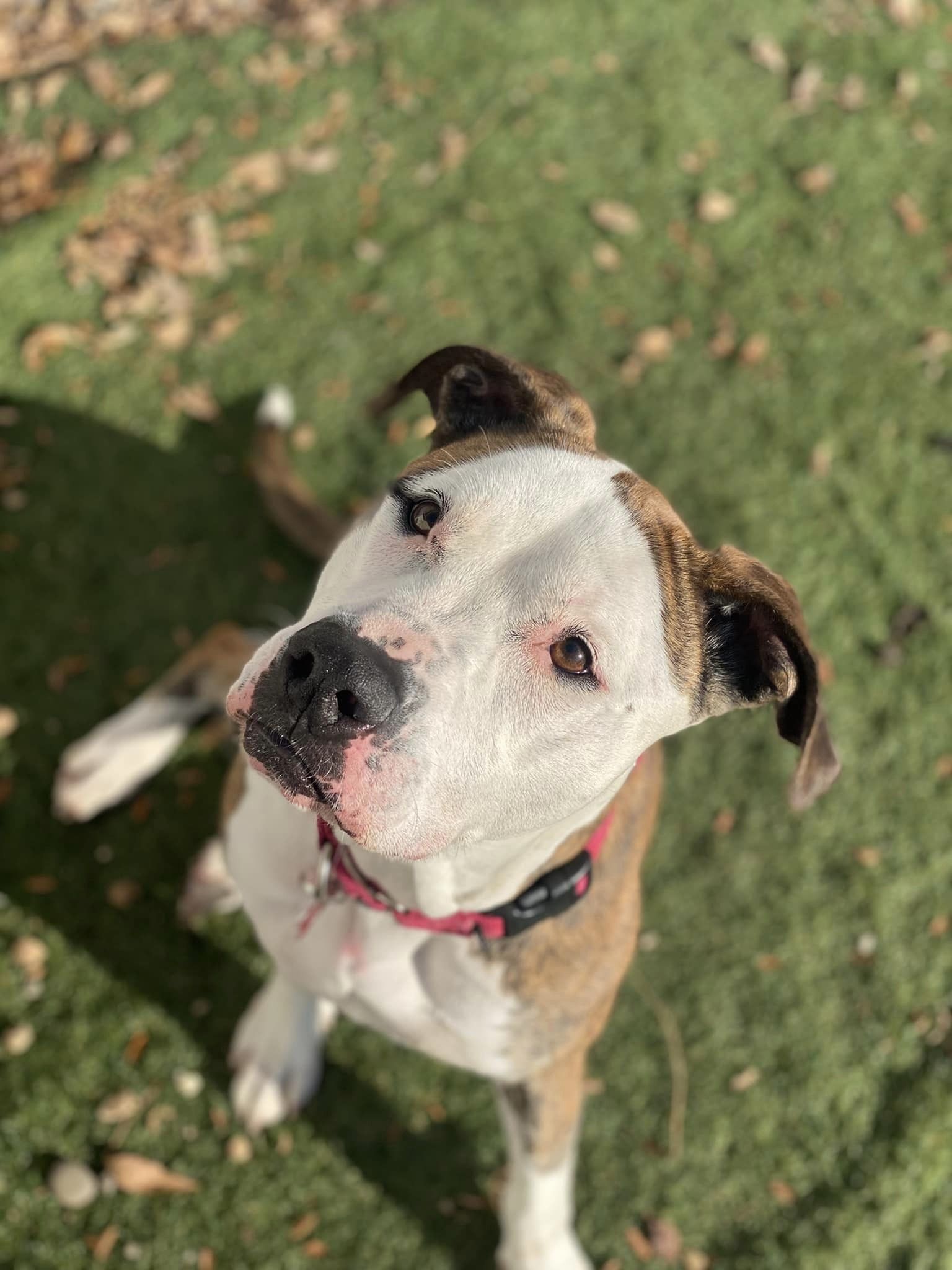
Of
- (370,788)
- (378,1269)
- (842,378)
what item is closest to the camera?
(370,788)

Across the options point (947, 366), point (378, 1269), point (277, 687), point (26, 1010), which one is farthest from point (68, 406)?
point (947, 366)

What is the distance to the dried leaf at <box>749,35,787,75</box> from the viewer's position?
670 centimetres

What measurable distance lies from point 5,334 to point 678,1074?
14.9ft

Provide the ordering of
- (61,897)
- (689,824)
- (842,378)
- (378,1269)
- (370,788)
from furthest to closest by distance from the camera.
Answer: (842,378) < (689,824) < (61,897) < (378,1269) < (370,788)

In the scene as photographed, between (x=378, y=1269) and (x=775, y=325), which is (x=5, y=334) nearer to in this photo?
(x=775, y=325)

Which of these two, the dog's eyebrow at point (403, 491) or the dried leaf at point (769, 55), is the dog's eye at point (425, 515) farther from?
the dried leaf at point (769, 55)

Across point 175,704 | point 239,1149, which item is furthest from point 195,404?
point 239,1149

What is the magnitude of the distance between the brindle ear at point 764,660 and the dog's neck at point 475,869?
353 mm

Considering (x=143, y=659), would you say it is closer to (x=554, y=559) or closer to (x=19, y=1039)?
(x=19, y=1039)

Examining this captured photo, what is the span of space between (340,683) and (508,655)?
0.36 metres

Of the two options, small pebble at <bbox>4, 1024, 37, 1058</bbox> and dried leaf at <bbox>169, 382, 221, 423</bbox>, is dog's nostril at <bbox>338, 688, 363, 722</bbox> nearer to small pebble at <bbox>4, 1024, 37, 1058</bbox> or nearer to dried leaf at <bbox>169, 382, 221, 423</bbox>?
small pebble at <bbox>4, 1024, 37, 1058</bbox>

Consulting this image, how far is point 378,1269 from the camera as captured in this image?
148 inches

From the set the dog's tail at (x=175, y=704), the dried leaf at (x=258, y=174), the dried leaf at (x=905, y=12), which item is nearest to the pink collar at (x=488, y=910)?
the dog's tail at (x=175, y=704)

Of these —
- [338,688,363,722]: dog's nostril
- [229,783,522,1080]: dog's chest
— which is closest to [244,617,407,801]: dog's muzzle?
[338,688,363,722]: dog's nostril
